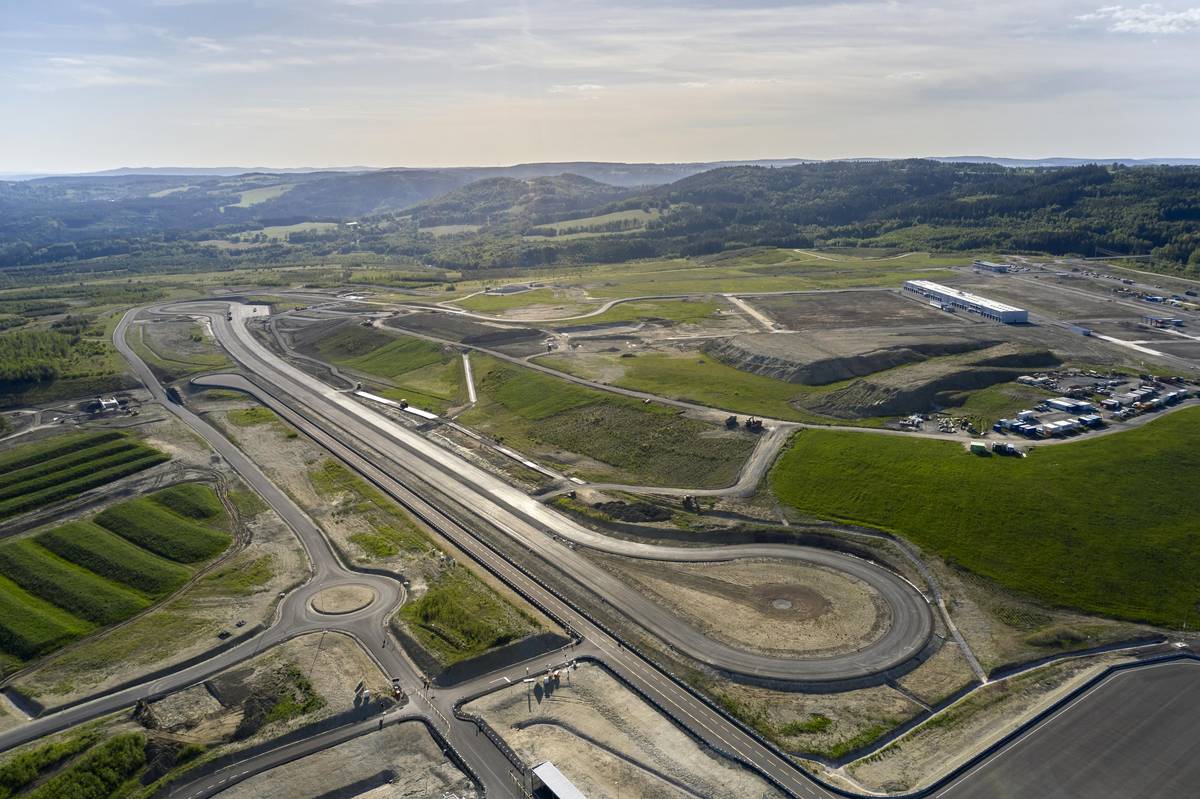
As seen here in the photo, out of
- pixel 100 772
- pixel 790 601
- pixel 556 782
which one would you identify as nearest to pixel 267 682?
pixel 100 772

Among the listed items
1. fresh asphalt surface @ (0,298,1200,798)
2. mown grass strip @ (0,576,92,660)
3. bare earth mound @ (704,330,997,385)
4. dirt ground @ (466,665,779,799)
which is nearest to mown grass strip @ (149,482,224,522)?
mown grass strip @ (0,576,92,660)

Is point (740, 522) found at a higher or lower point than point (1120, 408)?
lower

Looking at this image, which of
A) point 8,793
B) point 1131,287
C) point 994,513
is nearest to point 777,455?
point 994,513

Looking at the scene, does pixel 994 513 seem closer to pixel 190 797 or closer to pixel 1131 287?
pixel 190 797

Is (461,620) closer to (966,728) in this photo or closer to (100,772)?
(100,772)

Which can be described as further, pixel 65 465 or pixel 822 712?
pixel 65 465

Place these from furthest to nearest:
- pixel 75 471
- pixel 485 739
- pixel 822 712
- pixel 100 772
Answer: pixel 75 471, pixel 822 712, pixel 485 739, pixel 100 772
